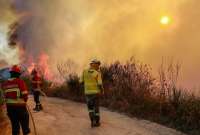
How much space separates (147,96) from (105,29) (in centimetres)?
1821

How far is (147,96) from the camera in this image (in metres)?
19.2

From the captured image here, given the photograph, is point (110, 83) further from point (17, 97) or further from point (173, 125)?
point (17, 97)

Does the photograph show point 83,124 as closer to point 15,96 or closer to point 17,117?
point 17,117

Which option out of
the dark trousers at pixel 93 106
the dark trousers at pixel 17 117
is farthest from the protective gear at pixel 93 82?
the dark trousers at pixel 17 117

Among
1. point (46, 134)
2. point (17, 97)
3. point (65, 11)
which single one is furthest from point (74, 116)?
point (65, 11)

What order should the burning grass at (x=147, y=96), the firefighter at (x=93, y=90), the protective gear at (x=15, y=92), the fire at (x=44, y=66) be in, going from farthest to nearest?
1. the fire at (x=44, y=66)
2. the burning grass at (x=147, y=96)
3. the firefighter at (x=93, y=90)
4. the protective gear at (x=15, y=92)

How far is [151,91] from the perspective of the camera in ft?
63.9

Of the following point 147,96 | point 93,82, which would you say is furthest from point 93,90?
point 147,96

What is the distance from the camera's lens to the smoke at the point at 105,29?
3394 centimetres

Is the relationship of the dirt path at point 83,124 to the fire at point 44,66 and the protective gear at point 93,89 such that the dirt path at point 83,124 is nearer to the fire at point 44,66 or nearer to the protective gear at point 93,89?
the protective gear at point 93,89

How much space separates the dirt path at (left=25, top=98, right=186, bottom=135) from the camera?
624 inches

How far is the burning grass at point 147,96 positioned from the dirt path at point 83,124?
0.60 metres

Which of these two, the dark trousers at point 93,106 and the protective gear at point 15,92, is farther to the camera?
the dark trousers at point 93,106

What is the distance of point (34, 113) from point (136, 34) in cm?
2049
